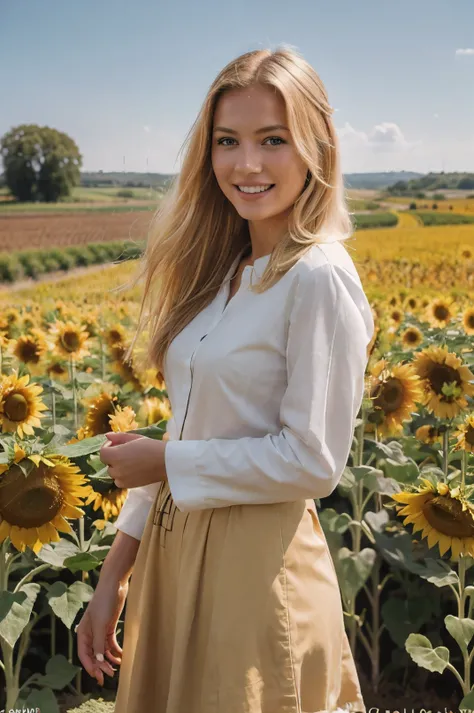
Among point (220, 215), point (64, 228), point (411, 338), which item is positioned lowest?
point (411, 338)

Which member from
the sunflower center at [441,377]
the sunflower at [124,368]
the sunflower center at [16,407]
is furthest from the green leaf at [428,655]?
the sunflower at [124,368]

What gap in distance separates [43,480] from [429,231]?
139 inches

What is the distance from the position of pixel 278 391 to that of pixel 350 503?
1.56 metres

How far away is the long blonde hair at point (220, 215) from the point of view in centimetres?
130

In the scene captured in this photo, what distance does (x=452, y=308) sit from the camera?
360 centimetres

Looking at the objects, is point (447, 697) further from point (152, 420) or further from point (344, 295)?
point (344, 295)

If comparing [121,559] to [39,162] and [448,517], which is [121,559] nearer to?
[448,517]

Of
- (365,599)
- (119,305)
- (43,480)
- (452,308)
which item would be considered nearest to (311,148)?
(43,480)

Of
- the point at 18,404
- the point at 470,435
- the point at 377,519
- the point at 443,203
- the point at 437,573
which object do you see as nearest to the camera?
the point at 470,435

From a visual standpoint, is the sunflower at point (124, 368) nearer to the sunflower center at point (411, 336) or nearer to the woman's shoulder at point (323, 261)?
the sunflower center at point (411, 336)

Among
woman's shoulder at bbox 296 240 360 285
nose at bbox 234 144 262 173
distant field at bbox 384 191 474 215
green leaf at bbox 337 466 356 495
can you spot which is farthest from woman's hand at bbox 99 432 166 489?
distant field at bbox 384 191 474 215

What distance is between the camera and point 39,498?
1.58 m

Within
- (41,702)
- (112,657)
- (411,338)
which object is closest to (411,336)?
(411,338)

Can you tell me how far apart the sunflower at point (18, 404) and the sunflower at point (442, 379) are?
3.52 feet
